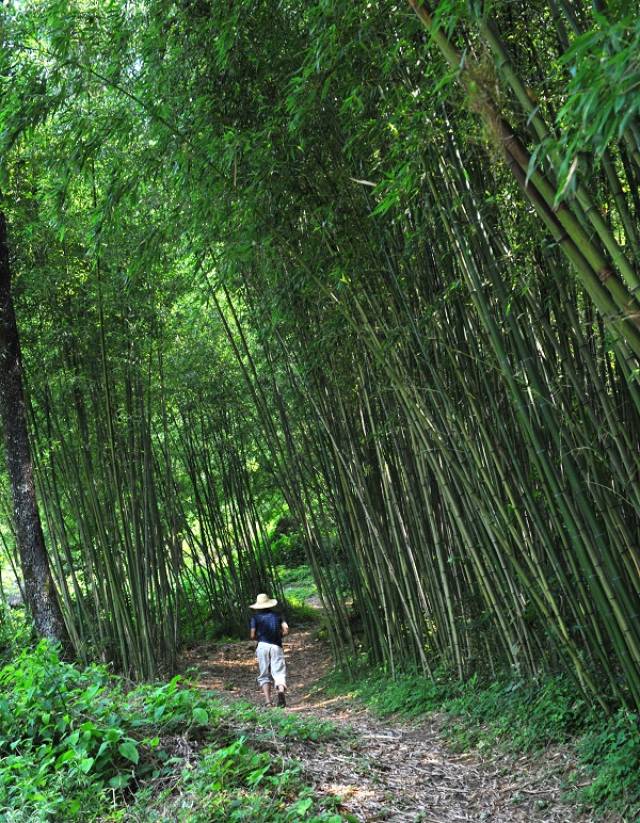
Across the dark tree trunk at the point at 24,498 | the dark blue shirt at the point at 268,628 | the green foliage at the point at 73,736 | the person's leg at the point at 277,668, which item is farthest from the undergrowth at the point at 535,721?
the dark tree trunk at the point at 24,498

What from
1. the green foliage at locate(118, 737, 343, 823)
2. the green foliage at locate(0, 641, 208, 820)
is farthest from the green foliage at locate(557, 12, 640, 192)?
the green foliage at locate(0, 641, 208, 820)

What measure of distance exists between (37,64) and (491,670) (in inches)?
152

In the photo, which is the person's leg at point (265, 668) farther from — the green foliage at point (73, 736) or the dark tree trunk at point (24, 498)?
the green foliage at point (73, 736)

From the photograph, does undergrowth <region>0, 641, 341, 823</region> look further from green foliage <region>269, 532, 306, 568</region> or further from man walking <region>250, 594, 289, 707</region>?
green foliage <region>269, 532, 306, 568</region>

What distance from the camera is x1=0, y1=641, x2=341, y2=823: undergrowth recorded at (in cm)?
259

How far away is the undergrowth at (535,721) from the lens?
9.22 feet

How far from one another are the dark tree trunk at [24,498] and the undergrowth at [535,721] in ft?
8.19

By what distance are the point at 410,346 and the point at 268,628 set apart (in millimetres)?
2800

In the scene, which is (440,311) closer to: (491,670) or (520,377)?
(520,377)

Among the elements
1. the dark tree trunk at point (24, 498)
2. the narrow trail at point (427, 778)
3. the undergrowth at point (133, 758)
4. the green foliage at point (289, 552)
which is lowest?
the narrow trail at point (427, 778)

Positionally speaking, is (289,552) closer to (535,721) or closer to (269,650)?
(269,650)

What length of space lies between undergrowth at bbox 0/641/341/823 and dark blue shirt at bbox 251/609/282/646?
77.6 inches

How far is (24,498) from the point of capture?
18.1 ft

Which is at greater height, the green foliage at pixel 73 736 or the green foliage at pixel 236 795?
the green foliage at pixel 73 736
